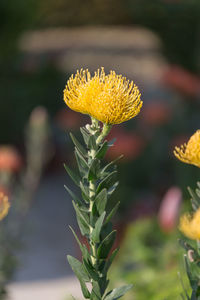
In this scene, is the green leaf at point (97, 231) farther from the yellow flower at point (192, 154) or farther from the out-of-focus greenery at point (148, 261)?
the out-of-focus greenery at point (148, 261)

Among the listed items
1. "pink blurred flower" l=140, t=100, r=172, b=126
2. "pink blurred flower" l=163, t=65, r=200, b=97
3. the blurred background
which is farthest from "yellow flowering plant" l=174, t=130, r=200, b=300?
"pink blurred flower" l=140, t=100, r=172, b=126

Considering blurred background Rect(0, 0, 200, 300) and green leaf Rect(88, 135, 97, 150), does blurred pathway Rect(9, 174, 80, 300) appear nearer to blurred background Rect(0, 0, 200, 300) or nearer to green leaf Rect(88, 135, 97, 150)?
blurred background Rect(0, 0, 200, 300)

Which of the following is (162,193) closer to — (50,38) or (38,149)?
(38,149)

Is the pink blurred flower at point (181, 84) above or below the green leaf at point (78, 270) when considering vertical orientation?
below

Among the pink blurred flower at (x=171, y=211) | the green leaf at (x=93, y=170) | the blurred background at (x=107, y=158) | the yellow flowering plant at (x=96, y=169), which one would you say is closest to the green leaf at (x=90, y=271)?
the yellow flowering plant at (x=96, y=169)

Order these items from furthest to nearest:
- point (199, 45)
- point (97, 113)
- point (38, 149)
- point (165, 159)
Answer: point (199, 45), point (165, 159), point (38, 149), point (97, 113)

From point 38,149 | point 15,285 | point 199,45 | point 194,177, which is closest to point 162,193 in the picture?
point 194,177
